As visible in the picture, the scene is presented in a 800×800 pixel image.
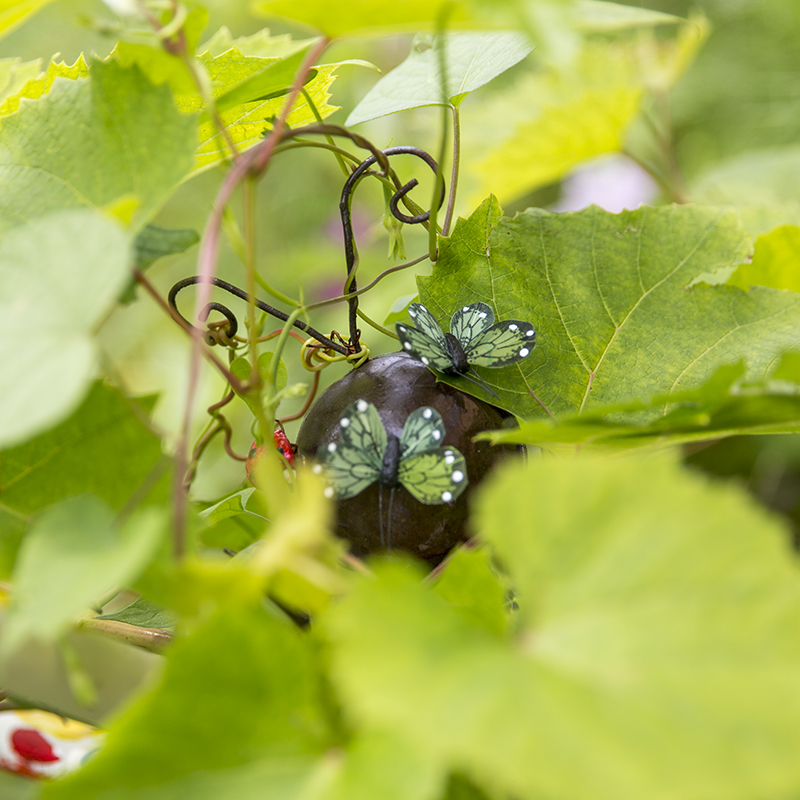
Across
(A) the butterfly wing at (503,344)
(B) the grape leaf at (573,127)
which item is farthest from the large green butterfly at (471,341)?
(B) the grape leaf at (573,127)

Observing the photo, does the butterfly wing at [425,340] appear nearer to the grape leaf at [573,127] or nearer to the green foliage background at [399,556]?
the green foliage background at [399,556]

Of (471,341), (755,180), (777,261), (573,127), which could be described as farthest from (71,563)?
(755,180)

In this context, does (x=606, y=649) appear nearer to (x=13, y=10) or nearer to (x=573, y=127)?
(x=13, y=10)

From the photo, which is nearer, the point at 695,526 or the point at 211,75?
the point at 695,526

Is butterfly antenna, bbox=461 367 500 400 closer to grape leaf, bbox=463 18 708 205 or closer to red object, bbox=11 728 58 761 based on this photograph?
red object, bbox=11 728 58 761

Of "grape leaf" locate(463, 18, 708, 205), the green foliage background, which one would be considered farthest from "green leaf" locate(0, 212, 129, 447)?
"grape leaf" locate(463, 18, 708, 205)

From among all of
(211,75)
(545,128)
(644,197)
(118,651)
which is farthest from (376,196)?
(118,651)

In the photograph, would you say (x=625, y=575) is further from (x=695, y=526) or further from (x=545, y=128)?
(x=545, y=128)
